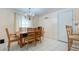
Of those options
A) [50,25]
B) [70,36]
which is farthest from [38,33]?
[70,36]

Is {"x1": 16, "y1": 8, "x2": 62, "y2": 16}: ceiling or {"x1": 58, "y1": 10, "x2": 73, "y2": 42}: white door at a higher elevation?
{"x1": 16, "y1": 8, "x2": 62, "y2": 16}: ceiling

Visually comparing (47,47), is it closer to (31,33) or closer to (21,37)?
(31,33)

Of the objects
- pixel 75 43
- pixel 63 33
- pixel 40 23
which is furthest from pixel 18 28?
pixel 75 43

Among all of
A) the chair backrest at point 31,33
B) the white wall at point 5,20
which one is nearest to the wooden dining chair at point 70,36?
the chair backrest at point 31,33

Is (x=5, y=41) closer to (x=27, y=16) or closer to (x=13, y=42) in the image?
(x=13, y=42)

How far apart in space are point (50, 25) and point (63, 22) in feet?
1.05

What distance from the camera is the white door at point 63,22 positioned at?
2150 millimetres

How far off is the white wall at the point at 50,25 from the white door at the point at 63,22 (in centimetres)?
10

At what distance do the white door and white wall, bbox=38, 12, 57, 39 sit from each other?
10cm

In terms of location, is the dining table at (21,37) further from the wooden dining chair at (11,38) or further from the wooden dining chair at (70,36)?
the wooden dining chair at (70,36)

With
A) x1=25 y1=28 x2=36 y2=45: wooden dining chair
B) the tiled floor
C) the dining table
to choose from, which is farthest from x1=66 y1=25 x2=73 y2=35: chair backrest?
the dining table

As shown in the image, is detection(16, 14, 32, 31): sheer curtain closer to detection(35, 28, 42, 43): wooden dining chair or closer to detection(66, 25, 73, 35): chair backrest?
detection(35, 28, 42, 43): wooden dining chair

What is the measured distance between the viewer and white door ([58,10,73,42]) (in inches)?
84.7

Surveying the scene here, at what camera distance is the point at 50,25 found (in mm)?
2293
